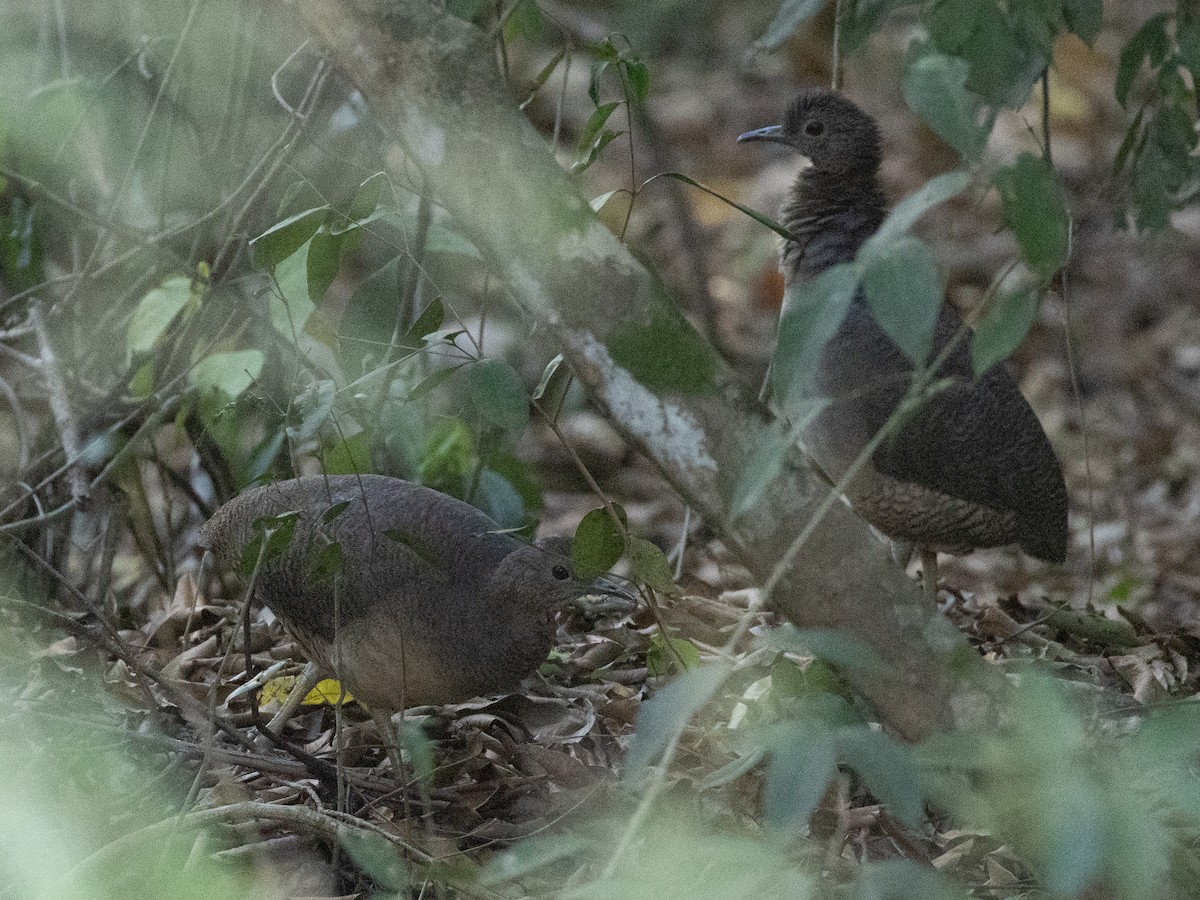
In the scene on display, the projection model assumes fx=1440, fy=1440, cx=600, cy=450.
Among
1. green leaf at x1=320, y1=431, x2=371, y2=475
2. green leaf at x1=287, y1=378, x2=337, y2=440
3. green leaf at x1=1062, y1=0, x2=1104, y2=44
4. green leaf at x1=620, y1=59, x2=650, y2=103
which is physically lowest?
green leaf at x1=320, y1=431, x2=371, y2=475

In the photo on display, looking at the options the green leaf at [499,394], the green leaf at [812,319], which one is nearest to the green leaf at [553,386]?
the green leaf at [499,394]

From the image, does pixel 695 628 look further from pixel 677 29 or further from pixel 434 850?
pixel 677 29

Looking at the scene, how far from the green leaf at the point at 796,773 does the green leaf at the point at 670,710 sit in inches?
4.4

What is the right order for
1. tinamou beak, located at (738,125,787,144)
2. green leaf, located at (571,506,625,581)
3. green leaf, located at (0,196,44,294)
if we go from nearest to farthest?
green leaf, located at (571,506,625,581), tinamou beak, located at (738,125,787,144), green leaf, located at (0,196,44,294)

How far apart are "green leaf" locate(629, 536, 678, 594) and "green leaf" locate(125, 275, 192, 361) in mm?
1637

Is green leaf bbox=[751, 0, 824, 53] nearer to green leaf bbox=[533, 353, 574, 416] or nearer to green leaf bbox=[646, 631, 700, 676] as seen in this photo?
green leaf bbox=[533, 353, 574, 416]

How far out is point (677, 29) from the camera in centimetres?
1154

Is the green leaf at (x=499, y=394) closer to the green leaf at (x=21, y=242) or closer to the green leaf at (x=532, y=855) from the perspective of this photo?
the green leaf at (x=532, y=855)

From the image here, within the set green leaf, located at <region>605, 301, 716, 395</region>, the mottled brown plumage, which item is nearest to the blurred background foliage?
green leaf, located at <region>605, 301, 716, 395</region>

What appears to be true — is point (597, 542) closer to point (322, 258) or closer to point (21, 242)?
point (322, 258)

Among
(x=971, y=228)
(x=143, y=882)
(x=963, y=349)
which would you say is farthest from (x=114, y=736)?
(x=971, y=228)

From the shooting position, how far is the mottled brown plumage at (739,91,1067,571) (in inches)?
170

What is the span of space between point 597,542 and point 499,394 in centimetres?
47

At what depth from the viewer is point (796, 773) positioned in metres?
1.72
